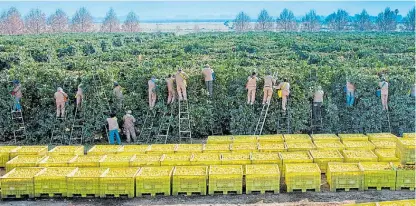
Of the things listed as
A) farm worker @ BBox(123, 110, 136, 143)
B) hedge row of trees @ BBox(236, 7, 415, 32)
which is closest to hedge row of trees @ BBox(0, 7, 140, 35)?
hedge row of trees @ BBox(236, 7, 415, 32)

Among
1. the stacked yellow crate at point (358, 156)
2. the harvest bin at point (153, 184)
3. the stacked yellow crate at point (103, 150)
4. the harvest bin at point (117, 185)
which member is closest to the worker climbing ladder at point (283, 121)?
the stacked yellow crate at point (358, 156)

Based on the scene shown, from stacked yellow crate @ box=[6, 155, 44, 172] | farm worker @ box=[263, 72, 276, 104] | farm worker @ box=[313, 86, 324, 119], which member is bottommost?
stacked yellow crate @ box=[6, 155, 44, 172]

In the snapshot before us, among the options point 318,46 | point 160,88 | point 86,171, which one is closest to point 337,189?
point 86,171

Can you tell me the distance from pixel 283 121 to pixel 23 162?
34.7 ft

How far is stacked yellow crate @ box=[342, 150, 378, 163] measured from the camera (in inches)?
642

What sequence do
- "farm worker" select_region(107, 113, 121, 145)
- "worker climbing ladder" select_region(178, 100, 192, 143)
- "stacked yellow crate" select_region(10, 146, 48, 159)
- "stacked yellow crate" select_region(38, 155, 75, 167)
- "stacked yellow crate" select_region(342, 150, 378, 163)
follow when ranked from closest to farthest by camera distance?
"stacked yellow crate" select_region(342, 150, 378, 163)
"stacked yellow crate" select_region(38, 155, 75, 167)
"stacked yellow crate" select_region(10, 146, 48, 159)
"farm worker" select_region(107, 113, 121, 145)
"worker climbing ladder" select_region(178, 100, 192, 143)

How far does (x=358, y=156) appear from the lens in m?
16.5

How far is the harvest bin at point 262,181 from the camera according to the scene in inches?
595

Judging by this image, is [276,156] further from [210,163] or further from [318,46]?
[318,46]

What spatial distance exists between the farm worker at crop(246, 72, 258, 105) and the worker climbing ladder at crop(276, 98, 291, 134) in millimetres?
1276

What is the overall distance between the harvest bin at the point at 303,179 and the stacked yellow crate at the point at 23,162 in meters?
8.06

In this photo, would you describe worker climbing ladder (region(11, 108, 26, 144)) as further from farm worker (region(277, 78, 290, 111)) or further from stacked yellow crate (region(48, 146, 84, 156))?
farm worker (region(277, 78, 290, 111))

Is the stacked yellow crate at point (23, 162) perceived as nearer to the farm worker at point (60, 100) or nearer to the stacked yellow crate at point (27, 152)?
the stacked yellow crate at point (27, 152)

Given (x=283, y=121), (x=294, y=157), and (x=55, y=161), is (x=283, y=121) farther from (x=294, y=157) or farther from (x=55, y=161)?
(x=55, y=161)
